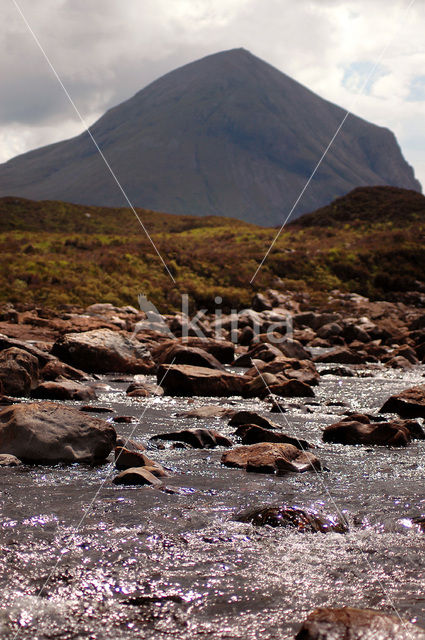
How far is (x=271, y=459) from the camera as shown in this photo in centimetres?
658

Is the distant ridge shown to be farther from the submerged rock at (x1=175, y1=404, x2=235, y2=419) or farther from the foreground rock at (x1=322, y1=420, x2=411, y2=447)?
the foreground rock at (x1=322, y1=420, x2=411, y2=447)

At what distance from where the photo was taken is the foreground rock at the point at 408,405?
33.6 ft

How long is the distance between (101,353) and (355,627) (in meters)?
12.4

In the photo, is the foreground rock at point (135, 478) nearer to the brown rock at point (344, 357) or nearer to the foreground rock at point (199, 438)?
the foreground rock at point (199, 438)

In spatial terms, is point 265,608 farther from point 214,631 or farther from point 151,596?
point 151,596

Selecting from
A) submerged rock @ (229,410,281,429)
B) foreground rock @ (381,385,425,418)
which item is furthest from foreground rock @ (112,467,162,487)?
foreground rock @ (381,385,425,418)

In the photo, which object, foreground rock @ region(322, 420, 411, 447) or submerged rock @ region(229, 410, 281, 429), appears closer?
foreground rock @ region(322, 420, 411, 447)

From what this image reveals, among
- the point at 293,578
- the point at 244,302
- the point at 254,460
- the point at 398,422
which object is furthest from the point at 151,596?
the point at 244,302

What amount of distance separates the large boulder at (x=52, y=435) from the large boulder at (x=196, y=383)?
17.8 ft

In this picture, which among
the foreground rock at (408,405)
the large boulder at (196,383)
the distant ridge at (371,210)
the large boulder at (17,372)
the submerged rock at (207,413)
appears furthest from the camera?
the distant ridge at (371,210)

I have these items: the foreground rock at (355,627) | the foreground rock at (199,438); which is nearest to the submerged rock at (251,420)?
the foreground rock at (199,438)

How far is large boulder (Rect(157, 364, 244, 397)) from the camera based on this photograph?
40.6ft

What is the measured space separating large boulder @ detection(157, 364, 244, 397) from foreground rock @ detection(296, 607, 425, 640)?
361 inches

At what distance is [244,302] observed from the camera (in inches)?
1188
